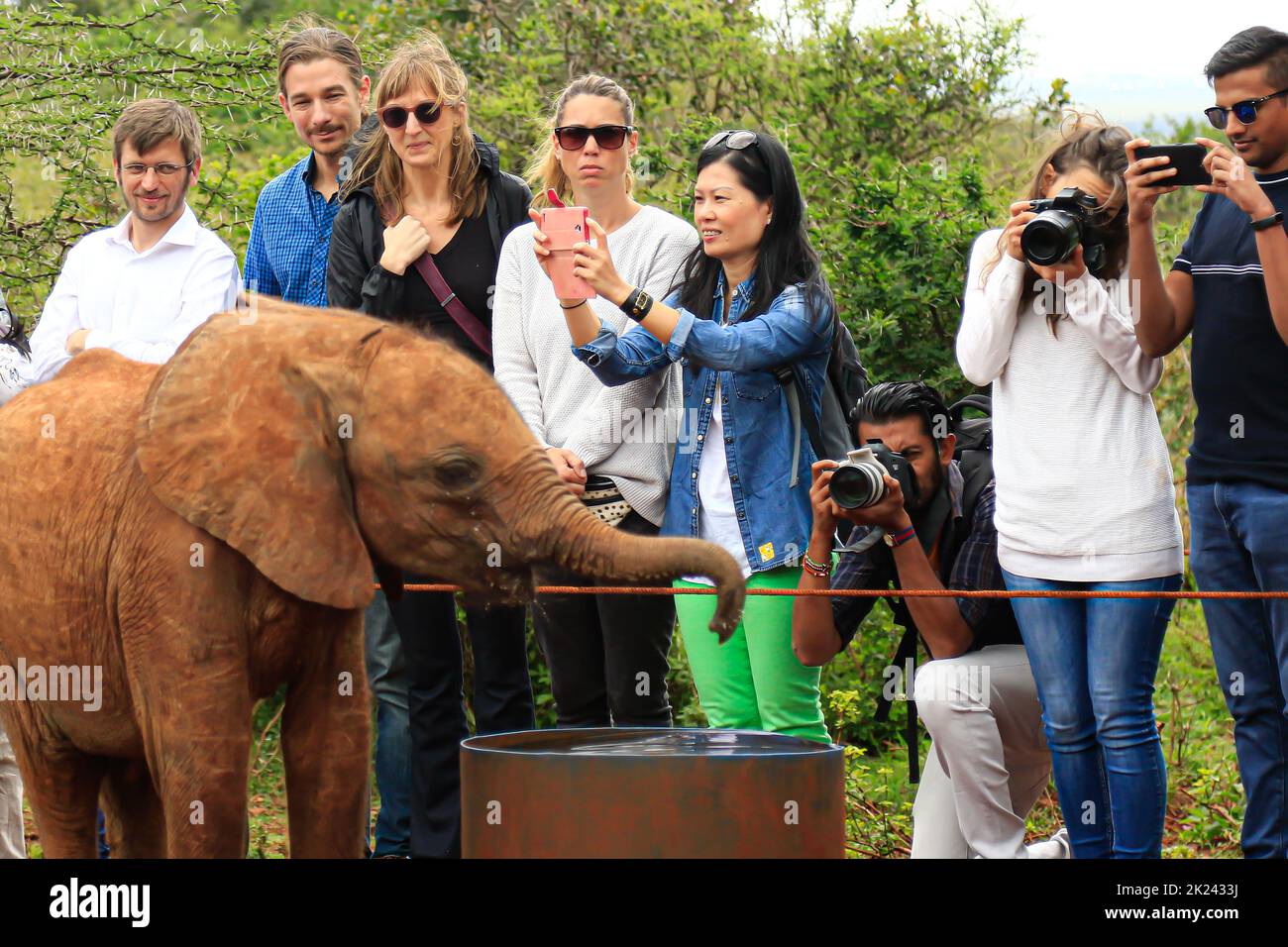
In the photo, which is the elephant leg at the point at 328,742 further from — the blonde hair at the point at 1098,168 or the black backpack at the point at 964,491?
the blonde hair at the point at 1098,168

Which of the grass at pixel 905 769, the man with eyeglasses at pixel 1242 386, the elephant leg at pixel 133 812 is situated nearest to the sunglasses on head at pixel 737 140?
the man with eyeglasses at pixel 1242 386

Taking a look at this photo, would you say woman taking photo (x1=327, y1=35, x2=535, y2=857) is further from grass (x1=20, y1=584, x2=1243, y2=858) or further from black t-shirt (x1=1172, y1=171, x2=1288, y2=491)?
black t-shirt (x1=1172, y1=171, x2=1288, y2=491)

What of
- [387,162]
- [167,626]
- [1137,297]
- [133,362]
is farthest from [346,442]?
[1137,297]

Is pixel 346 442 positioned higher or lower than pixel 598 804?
higher

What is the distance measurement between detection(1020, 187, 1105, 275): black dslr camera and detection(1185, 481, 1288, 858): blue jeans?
78cm

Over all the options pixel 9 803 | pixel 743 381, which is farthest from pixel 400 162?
pixel 9 803

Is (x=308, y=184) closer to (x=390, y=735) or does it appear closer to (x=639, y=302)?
(x=639, y=302)

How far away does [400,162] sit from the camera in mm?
6340

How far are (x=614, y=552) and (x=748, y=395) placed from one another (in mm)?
1417

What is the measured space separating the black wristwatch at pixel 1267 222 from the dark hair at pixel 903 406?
4.03ft

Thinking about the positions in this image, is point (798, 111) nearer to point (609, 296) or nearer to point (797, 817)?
point (609, 296)

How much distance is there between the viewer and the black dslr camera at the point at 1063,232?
206 inches
